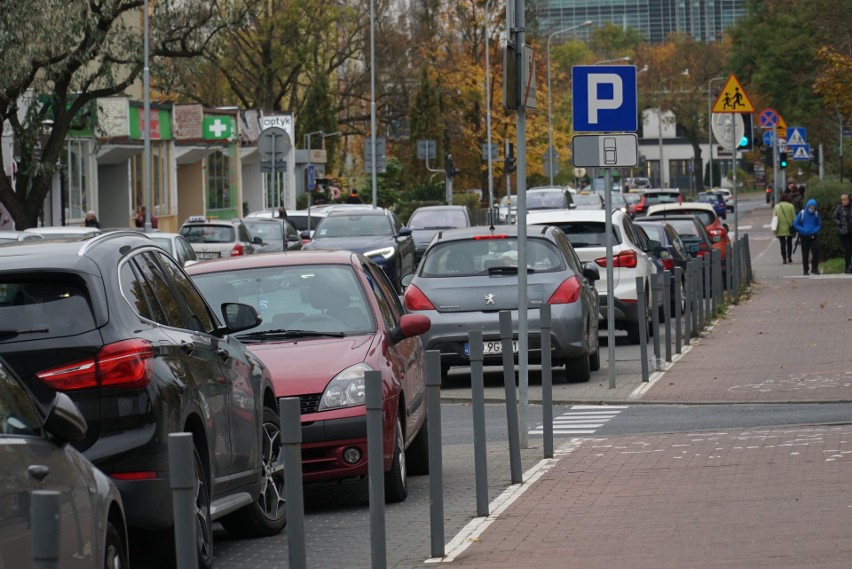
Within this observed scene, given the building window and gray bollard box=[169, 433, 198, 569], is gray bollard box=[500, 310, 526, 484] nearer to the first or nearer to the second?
gray bollard box=[169, 433, 198, 569]

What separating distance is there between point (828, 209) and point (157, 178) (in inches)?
1153

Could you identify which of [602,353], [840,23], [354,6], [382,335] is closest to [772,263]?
[840,23]

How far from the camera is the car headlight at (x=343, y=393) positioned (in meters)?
9.64

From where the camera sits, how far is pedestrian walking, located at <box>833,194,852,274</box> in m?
34.8

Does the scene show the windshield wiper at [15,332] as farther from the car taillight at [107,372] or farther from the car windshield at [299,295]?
the car windshield at [299,295]

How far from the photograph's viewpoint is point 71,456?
18.4 feet

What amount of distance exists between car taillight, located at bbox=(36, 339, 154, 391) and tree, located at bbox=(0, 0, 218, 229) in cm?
2662

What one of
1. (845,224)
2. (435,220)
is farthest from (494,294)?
(435,220)

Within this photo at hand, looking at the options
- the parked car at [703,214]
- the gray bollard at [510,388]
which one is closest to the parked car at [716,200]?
the parked car at [703,214]

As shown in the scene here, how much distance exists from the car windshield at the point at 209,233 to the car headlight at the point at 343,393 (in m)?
25.6

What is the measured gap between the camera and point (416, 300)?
1702 cm

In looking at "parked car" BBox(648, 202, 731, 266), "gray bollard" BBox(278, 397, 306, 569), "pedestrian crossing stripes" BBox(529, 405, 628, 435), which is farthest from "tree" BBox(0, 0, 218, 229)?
"gray bollard" BBox(278, 397, 306, 569)

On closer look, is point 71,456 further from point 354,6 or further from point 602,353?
point 354,6

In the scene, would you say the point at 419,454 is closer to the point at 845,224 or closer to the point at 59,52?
the point at 59,52
